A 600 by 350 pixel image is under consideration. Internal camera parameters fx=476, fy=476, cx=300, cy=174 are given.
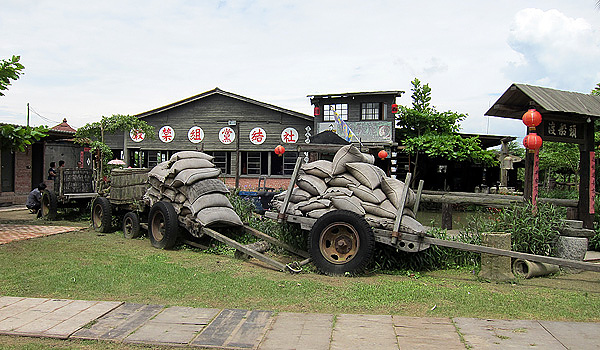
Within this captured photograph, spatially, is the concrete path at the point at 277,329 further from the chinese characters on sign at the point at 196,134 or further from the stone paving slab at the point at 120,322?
the chinese characters on sign at the point at 196,134

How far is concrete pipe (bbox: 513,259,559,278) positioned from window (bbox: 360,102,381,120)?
1426 cm

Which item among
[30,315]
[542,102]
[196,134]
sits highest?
[196,134]

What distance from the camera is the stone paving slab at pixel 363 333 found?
13.7ft

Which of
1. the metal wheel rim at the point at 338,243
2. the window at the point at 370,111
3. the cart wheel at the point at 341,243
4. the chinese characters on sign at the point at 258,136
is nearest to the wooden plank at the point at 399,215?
the cart wheel at the point at 341,243

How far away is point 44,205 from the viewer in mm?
13508

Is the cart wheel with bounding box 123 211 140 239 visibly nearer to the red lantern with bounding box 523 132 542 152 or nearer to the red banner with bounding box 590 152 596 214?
the red lantern with bounding box 523 132 542 152

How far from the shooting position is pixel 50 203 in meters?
13.0

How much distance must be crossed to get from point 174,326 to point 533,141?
21.0 ft

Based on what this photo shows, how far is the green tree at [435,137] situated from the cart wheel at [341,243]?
13.1m

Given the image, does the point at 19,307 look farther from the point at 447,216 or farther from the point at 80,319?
the point at 447,216

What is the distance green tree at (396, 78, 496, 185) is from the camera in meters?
19.2

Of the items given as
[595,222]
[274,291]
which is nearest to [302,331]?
[274,291]

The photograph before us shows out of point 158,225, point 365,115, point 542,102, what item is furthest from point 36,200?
point 542,102

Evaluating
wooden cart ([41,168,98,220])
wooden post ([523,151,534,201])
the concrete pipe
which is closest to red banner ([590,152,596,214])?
wooden post ([523,151,534,201])
